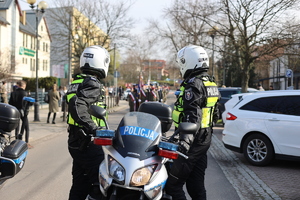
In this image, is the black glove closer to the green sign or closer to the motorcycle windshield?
the motorcycle windshield

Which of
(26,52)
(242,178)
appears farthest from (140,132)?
(26,52)

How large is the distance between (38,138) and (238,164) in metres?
6.45

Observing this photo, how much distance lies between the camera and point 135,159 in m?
2.74

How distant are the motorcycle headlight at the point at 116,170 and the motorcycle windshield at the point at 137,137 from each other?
0.09 metres

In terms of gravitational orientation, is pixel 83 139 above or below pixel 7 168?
above

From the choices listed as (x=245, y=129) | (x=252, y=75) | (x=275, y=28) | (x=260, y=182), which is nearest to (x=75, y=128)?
(x=260, y=182)

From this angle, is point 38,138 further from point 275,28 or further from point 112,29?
point 112,29

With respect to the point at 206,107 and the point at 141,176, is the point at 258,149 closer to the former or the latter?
the point at 206,107

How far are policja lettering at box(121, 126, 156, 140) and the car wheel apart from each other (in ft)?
16.7

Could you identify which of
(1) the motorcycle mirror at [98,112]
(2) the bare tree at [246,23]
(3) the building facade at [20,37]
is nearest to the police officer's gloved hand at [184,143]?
(1) the motorcycle mirror at [98,112]

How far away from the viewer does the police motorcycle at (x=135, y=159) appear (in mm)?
2701

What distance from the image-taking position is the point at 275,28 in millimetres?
15055

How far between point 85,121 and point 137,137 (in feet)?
2.60

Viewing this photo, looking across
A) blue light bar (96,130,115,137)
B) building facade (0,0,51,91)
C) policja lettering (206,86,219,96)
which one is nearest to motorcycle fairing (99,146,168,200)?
blue light bar (96,130,115,137)
